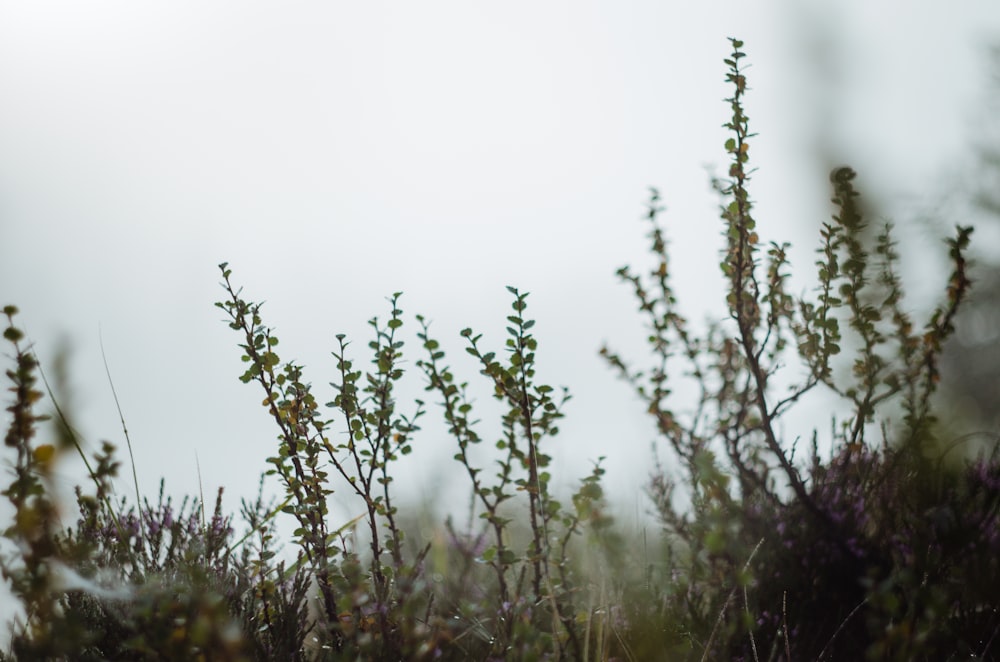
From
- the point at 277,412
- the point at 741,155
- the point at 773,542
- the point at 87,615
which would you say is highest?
the point at 741,155

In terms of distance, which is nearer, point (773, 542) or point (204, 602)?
point (204, 602)

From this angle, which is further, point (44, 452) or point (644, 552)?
point (644, 552)

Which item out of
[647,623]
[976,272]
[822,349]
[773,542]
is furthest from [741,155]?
[976,272]

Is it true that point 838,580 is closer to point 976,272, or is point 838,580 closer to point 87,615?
point 87,615

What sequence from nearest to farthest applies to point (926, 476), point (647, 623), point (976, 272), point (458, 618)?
point (458, 618) → point (647, 623) → point (926, 476) → point (976, 272)

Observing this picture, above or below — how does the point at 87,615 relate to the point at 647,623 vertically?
above

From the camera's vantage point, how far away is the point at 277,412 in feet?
7.48

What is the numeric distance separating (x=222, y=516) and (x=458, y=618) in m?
0.98

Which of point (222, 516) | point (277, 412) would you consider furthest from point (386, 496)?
point (222, 516)

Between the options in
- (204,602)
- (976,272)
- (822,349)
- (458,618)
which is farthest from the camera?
(976,272)

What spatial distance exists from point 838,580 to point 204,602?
6.58ft

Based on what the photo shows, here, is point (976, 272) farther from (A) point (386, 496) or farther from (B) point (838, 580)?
(A) point (386, 496)

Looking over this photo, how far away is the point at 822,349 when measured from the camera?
106 inches

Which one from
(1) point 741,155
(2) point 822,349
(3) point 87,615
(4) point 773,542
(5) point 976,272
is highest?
(5) point 976,272
